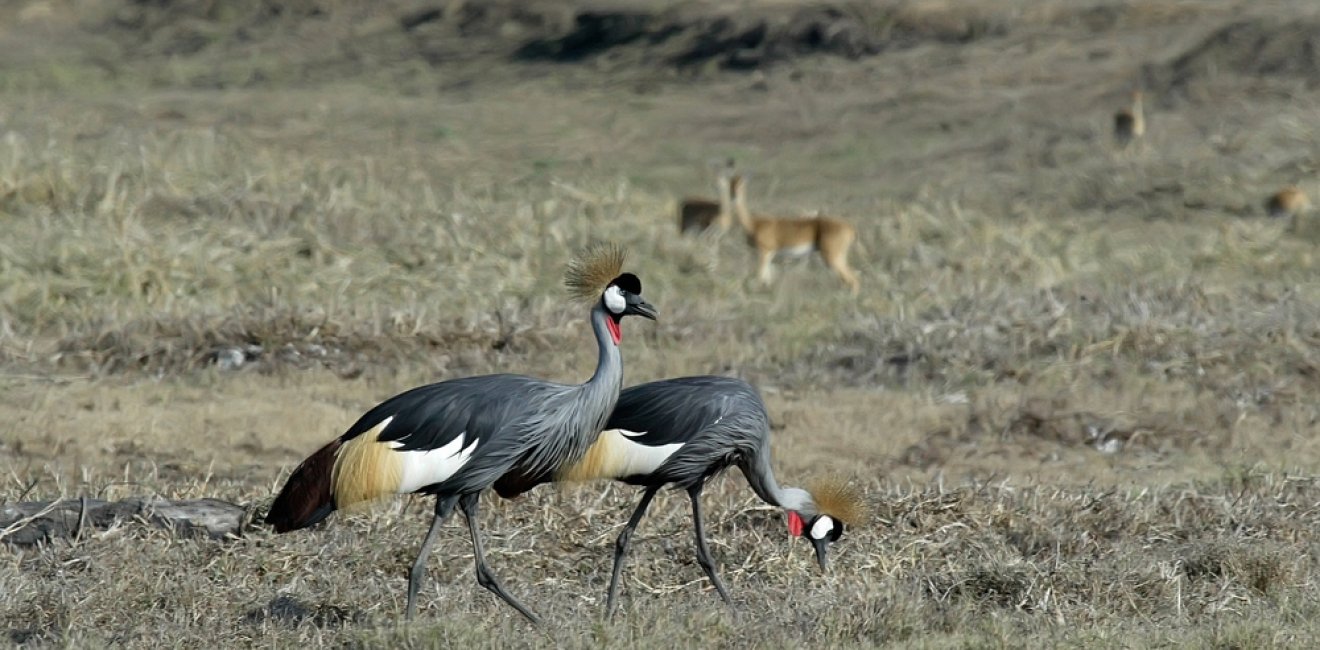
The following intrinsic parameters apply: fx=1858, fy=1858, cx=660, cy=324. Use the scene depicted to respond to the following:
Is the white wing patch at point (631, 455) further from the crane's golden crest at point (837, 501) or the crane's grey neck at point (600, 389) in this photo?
the crane's golden crest at point (837, 501)

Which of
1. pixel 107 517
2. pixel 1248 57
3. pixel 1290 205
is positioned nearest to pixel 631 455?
pixel 107 517

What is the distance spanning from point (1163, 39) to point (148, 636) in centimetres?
2669

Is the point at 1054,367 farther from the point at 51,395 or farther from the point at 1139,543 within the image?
the point at 51,395

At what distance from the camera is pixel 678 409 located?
21.9 ft

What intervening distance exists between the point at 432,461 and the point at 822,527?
1641 millimetres

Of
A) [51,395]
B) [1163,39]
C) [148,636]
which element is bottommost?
[1163,39]

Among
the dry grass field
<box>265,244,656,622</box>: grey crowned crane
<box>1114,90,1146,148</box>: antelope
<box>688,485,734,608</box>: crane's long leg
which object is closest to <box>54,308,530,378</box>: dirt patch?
the dry grass field

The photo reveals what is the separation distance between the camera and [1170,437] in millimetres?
11180

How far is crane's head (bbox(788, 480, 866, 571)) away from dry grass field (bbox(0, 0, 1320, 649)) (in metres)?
0.20

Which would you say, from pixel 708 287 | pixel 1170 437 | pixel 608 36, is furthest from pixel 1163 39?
pixel 1170 437

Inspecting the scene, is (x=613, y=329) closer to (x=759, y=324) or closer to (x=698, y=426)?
(x=698, y=426)

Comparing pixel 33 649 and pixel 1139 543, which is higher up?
pixel 33 649

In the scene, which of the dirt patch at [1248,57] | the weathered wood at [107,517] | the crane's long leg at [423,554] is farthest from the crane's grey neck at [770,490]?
the dirt patch at [1248,57]

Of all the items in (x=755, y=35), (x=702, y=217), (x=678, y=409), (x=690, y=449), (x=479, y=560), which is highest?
(x=678, y=409)
